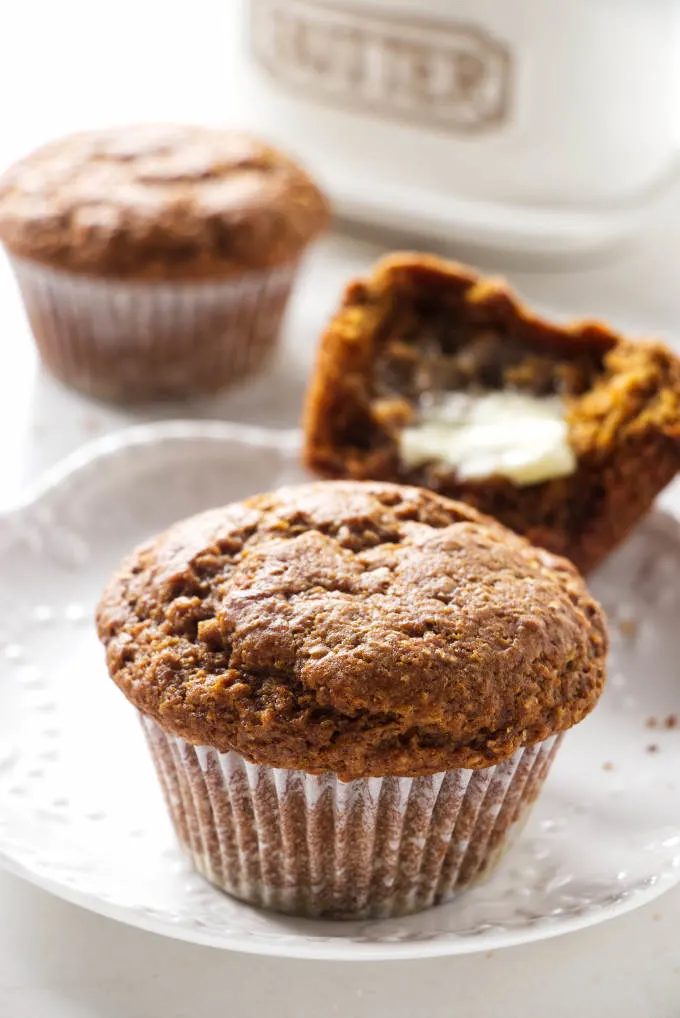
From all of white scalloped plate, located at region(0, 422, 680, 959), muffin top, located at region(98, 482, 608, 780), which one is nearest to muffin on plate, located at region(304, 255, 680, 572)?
white scalloped plate, located at region(0, 422, 680, 959)

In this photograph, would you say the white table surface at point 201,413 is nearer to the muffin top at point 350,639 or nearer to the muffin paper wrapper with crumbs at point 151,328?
the muffin paper wrapper with crumbs at point 151,328

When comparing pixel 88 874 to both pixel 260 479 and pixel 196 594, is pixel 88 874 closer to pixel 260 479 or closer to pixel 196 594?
pixel 196 594

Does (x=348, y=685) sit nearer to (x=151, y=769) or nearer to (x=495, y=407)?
(x=151, y=769)

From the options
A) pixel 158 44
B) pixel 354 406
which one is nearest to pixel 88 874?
pixel 354 406

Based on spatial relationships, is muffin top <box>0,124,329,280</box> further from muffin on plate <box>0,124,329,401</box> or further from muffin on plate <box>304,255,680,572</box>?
muffin on plate <box>304,255,680,572</box>

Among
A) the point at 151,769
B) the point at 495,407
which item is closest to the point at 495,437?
the point at 495,407

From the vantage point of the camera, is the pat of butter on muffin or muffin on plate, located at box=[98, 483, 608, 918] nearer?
muffin on plate, located at box=[98, 483, 608, 918]
